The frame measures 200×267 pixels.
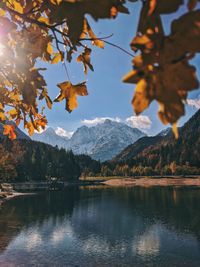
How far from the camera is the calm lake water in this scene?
29922 mm

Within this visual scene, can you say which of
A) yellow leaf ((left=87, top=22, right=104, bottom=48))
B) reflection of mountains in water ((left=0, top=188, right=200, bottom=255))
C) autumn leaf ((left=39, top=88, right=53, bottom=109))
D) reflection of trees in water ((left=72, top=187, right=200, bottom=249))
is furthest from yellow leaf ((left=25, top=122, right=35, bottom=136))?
reflection of trees in water ((left=72, top=187, right=200, bottom=249))

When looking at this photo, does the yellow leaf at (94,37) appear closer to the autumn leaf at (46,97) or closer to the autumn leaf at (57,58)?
the autumn leaf at (57,58)

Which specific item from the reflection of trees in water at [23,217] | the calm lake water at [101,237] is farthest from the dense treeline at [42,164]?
the calm lake water at [101,237]

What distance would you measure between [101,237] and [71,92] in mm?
38081

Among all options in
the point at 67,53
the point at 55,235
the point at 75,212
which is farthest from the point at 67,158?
the point at 67,53

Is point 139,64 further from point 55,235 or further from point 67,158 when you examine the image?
point 67,158

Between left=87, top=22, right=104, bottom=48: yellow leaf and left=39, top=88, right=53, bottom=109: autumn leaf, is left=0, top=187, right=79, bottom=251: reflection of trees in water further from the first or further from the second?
left=87, top=22, right=104, bottom=48: yellow leaf

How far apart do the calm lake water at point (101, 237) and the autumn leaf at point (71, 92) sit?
28981mm

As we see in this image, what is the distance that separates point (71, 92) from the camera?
226 cm

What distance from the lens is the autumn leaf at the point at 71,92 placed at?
2.23m

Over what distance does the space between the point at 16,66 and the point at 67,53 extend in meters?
0.41

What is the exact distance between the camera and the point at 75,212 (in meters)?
56.2

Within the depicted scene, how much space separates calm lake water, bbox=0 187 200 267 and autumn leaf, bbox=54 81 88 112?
29.0 meters

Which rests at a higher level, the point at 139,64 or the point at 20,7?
the point at 20,7
